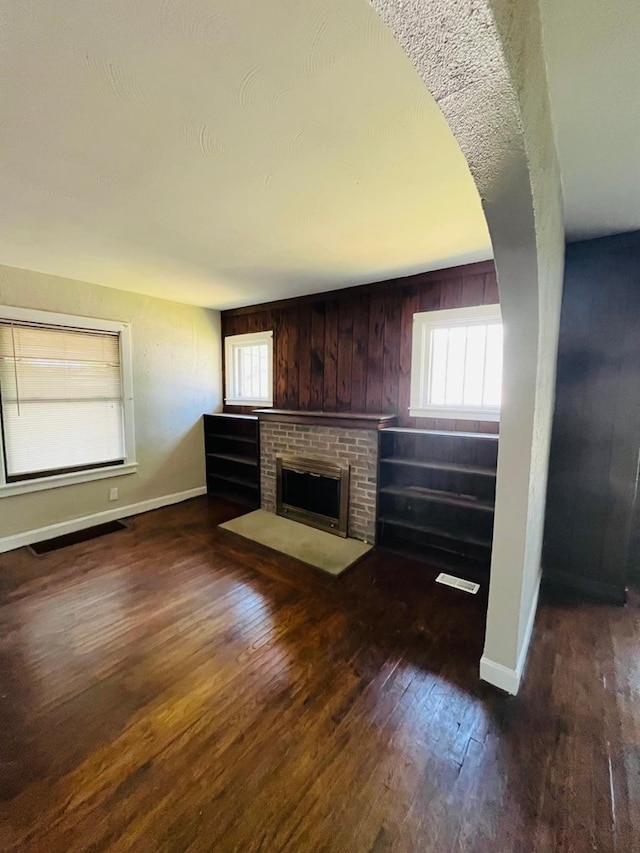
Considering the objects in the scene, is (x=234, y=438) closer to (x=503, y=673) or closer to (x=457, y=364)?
(x=457, y=364)

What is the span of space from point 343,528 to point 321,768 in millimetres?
2166

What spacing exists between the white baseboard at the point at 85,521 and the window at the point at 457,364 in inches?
126

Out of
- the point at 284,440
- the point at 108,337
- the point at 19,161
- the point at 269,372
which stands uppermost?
the point at 19,161

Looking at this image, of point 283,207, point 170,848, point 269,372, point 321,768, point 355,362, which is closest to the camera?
point 170,848

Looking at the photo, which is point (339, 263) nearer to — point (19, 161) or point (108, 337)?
point (19, 161)

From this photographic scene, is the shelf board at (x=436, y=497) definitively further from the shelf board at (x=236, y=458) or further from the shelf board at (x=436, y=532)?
the shelf board at (x=236, y=458)

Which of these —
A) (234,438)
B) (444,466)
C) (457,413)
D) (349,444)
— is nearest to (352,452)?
(349,444)

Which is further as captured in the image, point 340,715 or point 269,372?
point 269,372

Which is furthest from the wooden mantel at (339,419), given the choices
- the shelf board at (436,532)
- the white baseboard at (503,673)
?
the white baseboard at (503,673)

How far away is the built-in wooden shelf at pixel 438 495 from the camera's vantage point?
300cm

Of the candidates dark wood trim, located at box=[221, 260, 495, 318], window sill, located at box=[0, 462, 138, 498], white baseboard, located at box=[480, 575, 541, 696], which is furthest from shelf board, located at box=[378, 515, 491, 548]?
window sill, located at box=[0, 462, 138, 498]

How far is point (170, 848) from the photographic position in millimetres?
1179

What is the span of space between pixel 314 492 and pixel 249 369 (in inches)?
80.4

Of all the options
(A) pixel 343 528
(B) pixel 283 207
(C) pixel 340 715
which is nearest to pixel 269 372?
(A) pixel 343 528
